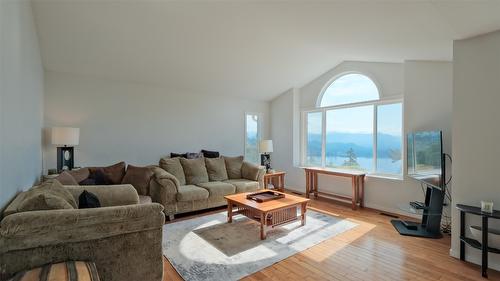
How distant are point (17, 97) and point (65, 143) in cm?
152

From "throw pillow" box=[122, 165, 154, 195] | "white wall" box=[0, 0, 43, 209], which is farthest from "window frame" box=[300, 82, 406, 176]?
"white wall" box=[0, 0, 43, 209]

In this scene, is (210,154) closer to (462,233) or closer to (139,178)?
(139,178)

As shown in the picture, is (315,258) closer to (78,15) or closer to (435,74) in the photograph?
(435,74)

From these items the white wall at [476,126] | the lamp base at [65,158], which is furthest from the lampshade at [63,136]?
the white wall at [476,126]

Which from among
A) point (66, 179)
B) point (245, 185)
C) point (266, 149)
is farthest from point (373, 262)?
point (66, 179)

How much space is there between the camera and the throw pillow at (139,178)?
3.58m

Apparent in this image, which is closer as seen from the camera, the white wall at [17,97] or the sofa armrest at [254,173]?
the white wall at [17,97]

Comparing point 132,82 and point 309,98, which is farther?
point 309,98

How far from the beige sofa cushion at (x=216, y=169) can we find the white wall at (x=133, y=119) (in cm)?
68

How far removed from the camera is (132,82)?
4523 mm

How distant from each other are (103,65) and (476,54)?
4914 millimetres

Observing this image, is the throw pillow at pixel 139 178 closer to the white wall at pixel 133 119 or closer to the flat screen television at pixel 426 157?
the white wall at pixel 133 119

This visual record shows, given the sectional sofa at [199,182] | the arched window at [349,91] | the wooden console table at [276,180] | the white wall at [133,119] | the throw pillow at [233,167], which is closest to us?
the sectional sofa at [199,182]

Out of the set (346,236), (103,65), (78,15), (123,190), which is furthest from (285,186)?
(78,15)
